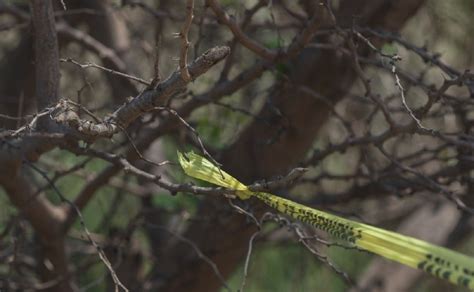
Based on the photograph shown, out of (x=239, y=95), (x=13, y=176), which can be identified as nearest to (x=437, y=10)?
(x=239, y=95)

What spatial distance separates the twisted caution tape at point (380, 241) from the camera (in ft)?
5.17

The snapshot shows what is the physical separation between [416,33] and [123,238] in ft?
7.73

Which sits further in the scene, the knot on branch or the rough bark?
the rough bark

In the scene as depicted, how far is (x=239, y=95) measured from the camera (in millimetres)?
3701

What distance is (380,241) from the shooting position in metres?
1.73

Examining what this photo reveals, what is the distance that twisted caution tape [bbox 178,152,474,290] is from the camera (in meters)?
1.58

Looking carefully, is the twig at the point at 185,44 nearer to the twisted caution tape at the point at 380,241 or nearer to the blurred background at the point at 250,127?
the blurred background at the point at 250,127

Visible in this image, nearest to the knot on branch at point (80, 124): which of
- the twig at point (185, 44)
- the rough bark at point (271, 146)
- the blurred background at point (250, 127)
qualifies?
the blurred background at point (250, 127)

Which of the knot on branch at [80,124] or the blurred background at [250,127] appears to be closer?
the knot on branch at [80,124]

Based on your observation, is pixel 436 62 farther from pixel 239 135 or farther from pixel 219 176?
pixel 239 135

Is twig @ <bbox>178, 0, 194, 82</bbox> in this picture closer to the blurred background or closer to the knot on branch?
the blurred background

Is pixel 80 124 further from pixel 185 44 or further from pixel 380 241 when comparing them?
pixel 380 241

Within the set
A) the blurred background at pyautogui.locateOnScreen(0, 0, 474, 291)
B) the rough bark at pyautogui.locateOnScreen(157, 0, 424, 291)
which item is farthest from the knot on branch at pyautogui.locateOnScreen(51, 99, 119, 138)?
the rough bark at pyautogui.locateOnScreen(157, 0, 424, 291)

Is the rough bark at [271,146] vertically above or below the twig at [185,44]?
above
